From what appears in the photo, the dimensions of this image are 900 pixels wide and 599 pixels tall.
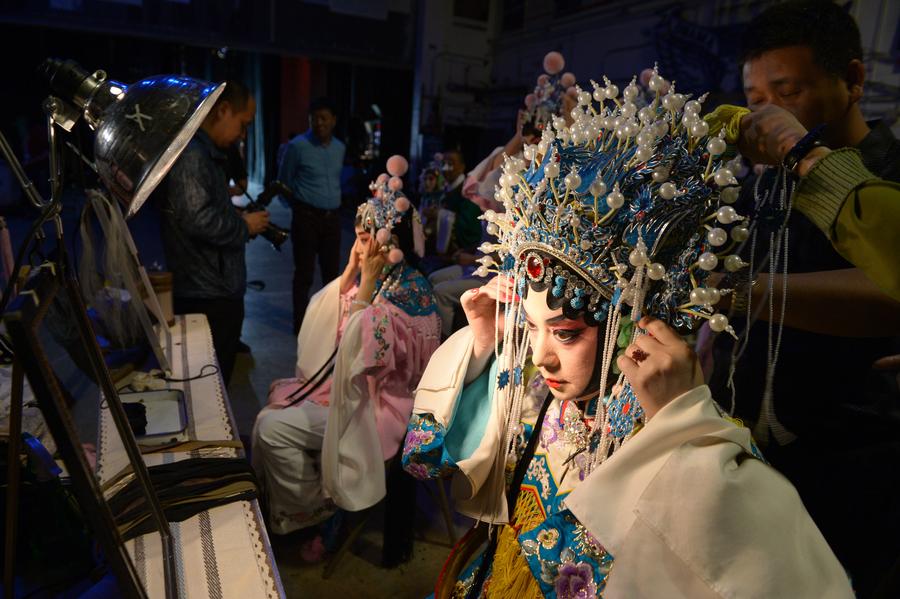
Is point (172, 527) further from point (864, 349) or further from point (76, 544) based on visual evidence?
point (864, 349)

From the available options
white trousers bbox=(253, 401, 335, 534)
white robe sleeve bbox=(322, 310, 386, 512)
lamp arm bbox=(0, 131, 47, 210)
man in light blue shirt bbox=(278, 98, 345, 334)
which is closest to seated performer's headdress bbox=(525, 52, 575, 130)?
white robe sleeve bbox=(322, 310, 386, 512)

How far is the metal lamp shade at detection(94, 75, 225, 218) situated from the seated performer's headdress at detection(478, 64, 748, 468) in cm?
61

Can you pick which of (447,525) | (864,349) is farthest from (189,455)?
(864,349)

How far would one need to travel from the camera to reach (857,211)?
83 cm

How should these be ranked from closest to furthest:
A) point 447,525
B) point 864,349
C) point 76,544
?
point 76,544
point 864,349
point 447,525

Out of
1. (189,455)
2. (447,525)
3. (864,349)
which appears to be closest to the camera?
(864,349)

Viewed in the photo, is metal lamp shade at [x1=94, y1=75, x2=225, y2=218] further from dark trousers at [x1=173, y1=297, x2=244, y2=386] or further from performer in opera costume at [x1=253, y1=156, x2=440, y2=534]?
dark trousers at [x1=173, y1=297, x2=244, y2=386]

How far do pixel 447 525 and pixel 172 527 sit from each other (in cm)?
142

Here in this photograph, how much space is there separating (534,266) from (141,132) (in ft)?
2.33

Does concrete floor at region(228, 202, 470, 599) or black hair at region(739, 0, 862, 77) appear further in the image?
concrete floor at region(228, 202, 470, 599)

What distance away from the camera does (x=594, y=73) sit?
5.86 metres

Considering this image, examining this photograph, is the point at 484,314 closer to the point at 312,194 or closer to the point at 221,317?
the point at 221,317

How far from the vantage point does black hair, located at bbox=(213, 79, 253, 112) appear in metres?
2.61

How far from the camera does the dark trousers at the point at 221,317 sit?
108 inches
